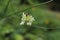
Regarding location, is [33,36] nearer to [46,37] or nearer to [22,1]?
[46,37]

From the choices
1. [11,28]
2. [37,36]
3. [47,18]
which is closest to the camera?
[11,28]

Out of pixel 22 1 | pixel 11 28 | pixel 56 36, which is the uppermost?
pixel 22 1

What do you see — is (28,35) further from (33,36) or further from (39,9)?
(39,9)

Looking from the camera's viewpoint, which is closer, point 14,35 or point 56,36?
point 14,35

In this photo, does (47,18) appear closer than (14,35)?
No

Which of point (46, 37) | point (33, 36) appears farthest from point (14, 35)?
point (46, 37)

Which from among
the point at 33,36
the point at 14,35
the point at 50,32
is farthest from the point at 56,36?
the point at 14,35

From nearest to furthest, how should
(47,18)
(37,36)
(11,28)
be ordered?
(11,28) → (37,36) → (47,18)

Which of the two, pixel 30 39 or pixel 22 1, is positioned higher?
pixel 22 1

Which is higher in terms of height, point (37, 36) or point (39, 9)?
point (39, 9)
